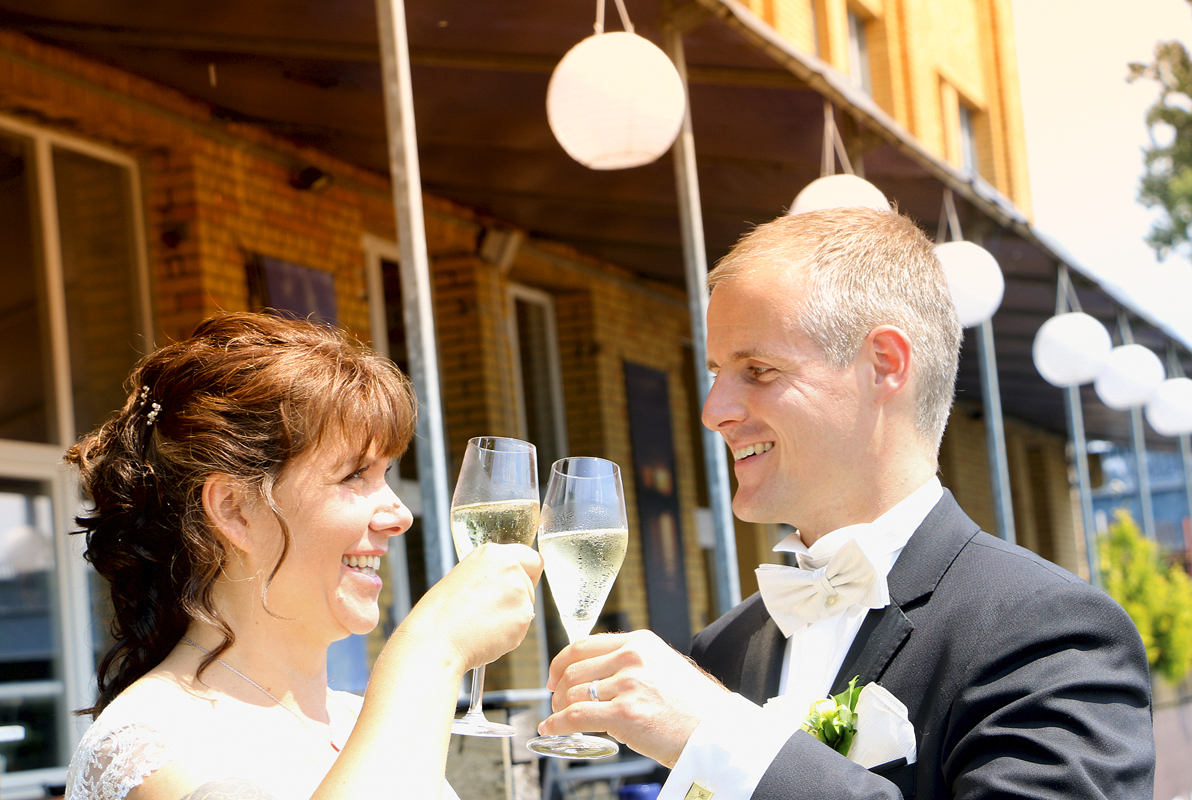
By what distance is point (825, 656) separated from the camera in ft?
6.00

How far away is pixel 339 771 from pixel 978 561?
92 cm

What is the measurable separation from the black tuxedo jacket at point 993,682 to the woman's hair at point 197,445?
2.64 ft

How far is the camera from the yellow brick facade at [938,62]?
1259cm

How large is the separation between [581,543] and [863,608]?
1.50 feet

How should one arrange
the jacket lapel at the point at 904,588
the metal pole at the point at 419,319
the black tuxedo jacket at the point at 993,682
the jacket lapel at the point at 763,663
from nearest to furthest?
the black tuxedo jacket at the point at 993,682, the jacket lapel at the point at 904,588, the jacket lapel at the point at 763,663, the metal pole at the point at 419,319

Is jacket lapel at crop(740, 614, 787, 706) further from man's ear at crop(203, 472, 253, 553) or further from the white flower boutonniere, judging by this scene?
man's ear at crop(203, 472, 253, 553)

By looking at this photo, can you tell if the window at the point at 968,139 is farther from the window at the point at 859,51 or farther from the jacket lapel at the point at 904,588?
the jacket lapel at the point at 904,588

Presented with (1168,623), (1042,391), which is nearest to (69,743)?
(1168,623)

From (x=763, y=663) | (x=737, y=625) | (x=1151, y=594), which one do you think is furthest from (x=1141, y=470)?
(x=763, y=663)

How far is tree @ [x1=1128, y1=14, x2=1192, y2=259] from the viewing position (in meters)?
14.8

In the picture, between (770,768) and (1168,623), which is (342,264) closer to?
(770,768)

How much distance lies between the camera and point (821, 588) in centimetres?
181

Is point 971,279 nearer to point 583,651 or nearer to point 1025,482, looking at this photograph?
point 583,651

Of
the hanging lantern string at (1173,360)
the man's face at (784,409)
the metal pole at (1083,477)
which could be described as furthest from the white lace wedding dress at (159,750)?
the hanging lantern string at (1173,360)
